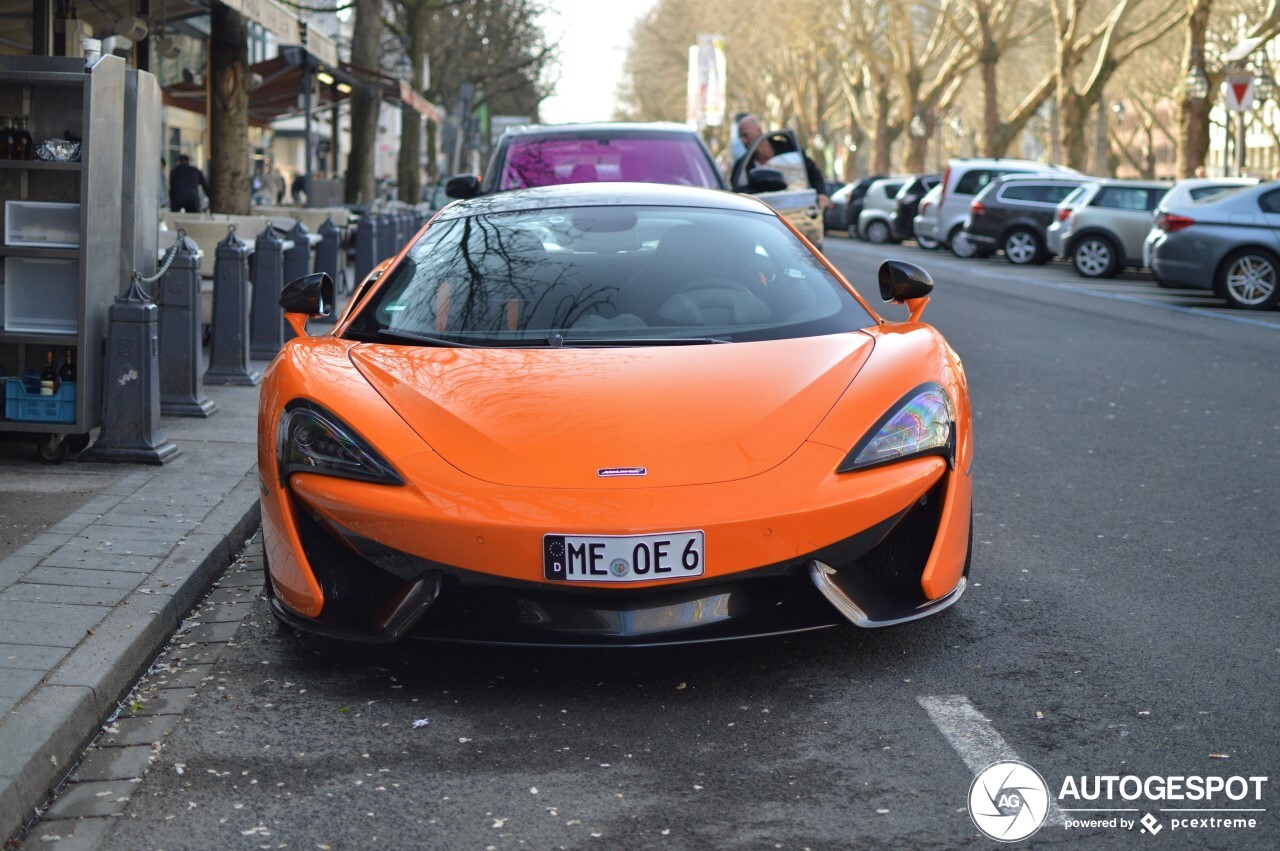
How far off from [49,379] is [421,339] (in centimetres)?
305

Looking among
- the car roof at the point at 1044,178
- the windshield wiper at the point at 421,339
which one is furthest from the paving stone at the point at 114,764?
the car roof at the point at 1044,178

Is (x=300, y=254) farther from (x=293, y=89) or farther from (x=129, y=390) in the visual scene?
(x=293, y=89)

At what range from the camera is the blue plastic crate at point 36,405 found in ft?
24.1

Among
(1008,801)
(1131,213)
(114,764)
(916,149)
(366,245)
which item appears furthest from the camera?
(916,149)

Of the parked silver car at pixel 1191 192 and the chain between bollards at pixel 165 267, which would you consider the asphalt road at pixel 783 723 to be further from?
the parked silver car at pixel 1191 192

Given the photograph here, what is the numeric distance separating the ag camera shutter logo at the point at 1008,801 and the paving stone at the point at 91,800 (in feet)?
5.95

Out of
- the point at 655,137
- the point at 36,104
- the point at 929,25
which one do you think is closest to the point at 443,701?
the point at 36,104

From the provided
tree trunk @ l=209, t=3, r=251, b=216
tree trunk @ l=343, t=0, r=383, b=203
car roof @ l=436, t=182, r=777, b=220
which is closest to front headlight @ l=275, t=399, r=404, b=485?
car roof @ l=436, t=182, r=777, b=220

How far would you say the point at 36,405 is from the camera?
7336 millimetres

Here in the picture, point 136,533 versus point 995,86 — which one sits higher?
point 995,86

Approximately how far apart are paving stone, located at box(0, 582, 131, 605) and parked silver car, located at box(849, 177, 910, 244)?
35166 mm

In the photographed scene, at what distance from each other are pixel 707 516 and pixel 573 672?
68 cm

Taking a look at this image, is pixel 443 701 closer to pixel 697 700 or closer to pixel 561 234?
pixel 697 700

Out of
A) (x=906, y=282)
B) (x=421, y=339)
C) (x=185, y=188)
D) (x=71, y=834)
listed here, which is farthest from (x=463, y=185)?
(x=185, y=188)
